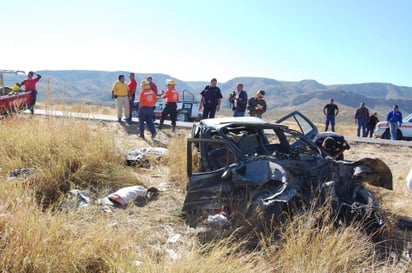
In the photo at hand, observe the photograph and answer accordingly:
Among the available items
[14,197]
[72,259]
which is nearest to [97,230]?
[72,259]

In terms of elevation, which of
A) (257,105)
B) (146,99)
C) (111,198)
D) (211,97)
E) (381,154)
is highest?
(211,97)

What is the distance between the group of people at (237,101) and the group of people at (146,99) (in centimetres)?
98

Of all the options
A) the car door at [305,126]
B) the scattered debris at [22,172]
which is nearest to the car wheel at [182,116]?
the car door at [305,126]

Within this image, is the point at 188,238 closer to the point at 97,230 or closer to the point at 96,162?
the point at 97,230

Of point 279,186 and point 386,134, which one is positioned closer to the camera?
point 279,186

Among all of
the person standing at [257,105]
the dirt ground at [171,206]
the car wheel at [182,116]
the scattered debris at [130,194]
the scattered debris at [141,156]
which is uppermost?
the person standing at [257,105]

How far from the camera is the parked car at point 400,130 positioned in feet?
49.0

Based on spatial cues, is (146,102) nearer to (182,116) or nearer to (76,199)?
(76,199)

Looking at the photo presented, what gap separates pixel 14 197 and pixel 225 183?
2.14m

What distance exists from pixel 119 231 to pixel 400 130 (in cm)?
1492

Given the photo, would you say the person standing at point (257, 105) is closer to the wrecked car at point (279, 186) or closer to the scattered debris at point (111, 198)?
the wrecked car at point (279, 186)

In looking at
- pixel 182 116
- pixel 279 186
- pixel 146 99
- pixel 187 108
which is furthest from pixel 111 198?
pixel 187 108

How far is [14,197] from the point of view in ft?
11.2

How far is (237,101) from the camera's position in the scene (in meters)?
11.4
